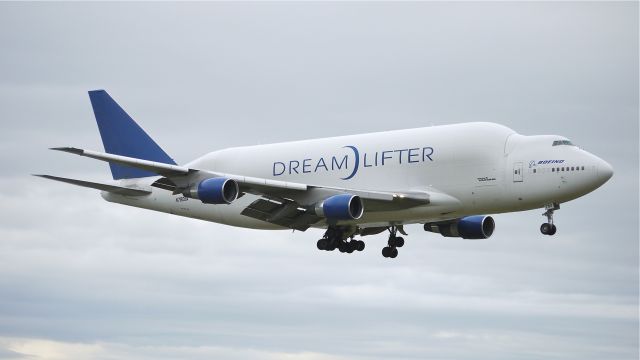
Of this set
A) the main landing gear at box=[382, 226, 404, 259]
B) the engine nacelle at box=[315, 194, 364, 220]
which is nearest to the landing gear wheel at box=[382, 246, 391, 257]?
the main landing gear at box=[382, 226, 404, 259]

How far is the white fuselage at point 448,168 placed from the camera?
193 feet

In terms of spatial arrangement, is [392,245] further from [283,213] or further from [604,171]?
[604,171]

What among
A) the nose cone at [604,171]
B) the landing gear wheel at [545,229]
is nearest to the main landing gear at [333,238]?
the landing gear wheel at [545,229]

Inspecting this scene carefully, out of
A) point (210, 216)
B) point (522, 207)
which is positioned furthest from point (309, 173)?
point (522, 207)

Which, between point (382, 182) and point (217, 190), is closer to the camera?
point (217, 190)

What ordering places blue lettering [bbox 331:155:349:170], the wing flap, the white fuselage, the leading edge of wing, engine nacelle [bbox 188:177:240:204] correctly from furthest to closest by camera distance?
blue lettering [bbox 331:155:349:170] → the wing flap → the leading edge of wing → the white fuselage → engine nacelle [bbox 188:177:240:204]

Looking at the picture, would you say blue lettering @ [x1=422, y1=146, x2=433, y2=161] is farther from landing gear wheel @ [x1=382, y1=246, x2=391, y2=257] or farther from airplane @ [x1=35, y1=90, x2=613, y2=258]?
landing gear wheel @ [x1=382, y1=246, x2=391, y2=257]

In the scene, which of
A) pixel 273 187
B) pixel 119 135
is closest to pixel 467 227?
pixel 273 187

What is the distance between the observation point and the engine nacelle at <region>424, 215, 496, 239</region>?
222 ft

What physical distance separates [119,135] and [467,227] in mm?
20440

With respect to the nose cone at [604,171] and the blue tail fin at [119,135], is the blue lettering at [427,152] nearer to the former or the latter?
the nose cone at [604,171]

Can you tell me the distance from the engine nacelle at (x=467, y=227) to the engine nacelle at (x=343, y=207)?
877cm

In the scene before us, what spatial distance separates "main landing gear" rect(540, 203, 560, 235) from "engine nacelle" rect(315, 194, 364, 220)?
8.55 meters

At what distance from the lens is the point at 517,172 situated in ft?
194
